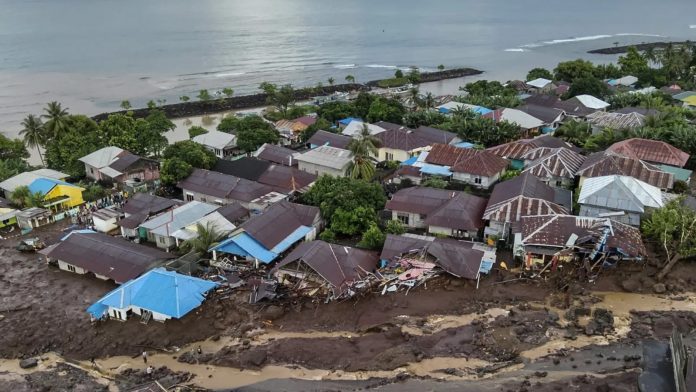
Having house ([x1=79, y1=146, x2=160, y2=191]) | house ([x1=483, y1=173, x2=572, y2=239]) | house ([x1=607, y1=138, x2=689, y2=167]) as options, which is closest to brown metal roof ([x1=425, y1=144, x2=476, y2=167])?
house ([x1=483, y1=173, x2=572, y2=239])

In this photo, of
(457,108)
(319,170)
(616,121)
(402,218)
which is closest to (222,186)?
(319,170)

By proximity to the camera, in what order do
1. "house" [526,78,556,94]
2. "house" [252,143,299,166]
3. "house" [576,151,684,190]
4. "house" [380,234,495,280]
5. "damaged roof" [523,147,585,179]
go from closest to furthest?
"house" [380,234,495,280] < "house" [576,151,684,190] < "damaged roof" [523,147,585,179] < "house" [252,143,299,166] < "house" [526,78,556,94]

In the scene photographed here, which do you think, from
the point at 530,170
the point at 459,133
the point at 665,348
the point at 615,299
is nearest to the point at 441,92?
the point at 459,133

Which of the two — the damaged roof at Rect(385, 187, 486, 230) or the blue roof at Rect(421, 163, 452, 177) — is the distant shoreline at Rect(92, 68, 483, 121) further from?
the damaged roof at Rect(385, 187, 486, 230)

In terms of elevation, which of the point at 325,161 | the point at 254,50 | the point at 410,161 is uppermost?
the point at 254,50

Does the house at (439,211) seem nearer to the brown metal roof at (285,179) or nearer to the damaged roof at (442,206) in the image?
the damaged roof at (442,206)

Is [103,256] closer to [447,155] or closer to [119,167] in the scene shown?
[119,167]
